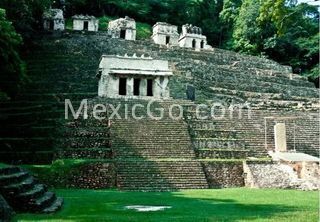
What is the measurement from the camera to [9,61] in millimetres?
20984

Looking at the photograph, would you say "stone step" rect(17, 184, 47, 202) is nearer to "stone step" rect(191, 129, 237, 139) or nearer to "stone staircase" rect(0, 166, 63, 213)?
"stone staircase" rect(0, 166, 63, 213)

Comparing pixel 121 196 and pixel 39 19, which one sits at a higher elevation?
pixel 39 19

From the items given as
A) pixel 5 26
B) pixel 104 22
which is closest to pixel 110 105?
pixel 5 26

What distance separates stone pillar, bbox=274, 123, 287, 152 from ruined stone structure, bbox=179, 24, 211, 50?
2418cm

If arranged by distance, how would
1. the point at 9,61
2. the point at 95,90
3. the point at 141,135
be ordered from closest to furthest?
the point at 9,61 → the point at 141,135 → the point at 95,90

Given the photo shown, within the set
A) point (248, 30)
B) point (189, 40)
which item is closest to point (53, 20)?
point (189, 40)

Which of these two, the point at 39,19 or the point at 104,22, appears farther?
the point at 104,22

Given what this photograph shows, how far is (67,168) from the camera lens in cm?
1784

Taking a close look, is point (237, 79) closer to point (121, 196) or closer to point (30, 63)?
point (30, 63)

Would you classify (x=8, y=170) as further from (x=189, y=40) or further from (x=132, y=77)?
(x=189, y=40)

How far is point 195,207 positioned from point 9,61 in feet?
41.1

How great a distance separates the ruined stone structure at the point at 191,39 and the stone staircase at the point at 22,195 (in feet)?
116

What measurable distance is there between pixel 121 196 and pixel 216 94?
18397mm

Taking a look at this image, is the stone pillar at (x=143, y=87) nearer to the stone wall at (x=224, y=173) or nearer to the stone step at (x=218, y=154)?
the stone step at (x=218, y=154)
